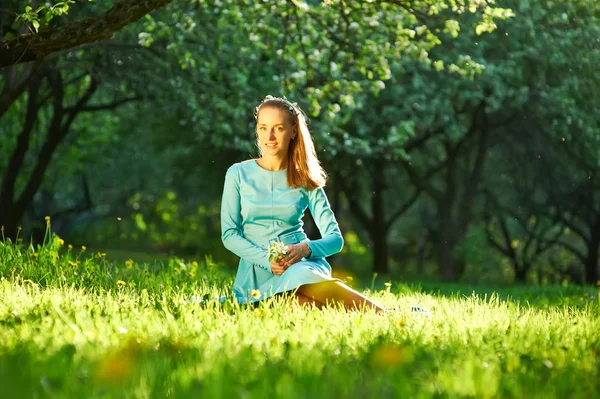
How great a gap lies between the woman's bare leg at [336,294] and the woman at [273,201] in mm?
120

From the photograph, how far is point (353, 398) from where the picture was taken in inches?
121

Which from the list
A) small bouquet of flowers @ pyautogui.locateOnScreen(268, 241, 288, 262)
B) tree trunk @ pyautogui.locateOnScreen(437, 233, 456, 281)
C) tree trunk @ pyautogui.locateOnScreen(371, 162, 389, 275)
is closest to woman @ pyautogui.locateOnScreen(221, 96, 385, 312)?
small bouquet of flowers @ pyautogui.locateOnScreen(268, 241, 288, 262)

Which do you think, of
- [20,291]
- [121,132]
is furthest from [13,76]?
[121,132]

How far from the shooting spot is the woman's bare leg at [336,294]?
5.62 meters

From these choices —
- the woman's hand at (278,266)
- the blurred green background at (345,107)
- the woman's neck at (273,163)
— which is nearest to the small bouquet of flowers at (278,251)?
the woman's hand at (278,266)

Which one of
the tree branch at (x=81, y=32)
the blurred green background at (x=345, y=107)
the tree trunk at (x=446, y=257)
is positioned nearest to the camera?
the tree branch at (x=81, y=32)

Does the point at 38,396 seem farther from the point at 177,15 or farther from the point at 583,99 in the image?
the point at 583,99

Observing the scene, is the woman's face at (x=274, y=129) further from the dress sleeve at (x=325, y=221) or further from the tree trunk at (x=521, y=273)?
the tree trunk at (x=521, y=273)

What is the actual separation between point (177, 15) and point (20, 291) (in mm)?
7060

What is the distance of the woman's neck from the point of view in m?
6.05

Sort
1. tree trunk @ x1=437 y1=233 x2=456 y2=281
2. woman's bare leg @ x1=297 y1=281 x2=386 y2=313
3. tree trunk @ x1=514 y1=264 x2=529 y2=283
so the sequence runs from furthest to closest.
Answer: tree trunk @ x1=514 y1=264 x2=529 y2=283 → tree trunk @ x1=437 y1=233 x2=456 y2=281 → woman's bare leg @ x1=297 y1=281 x2=386 y2=313

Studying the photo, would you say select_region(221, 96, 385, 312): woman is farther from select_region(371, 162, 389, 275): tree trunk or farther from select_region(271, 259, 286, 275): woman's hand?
select_region(371, 162, 389, 275): tree trunk

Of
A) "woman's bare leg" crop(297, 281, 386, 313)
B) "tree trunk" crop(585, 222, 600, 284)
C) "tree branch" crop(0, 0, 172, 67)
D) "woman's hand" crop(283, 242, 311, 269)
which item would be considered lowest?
"tree trunk" crop(585, 222, 600, 284)

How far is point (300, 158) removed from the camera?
6.00m
